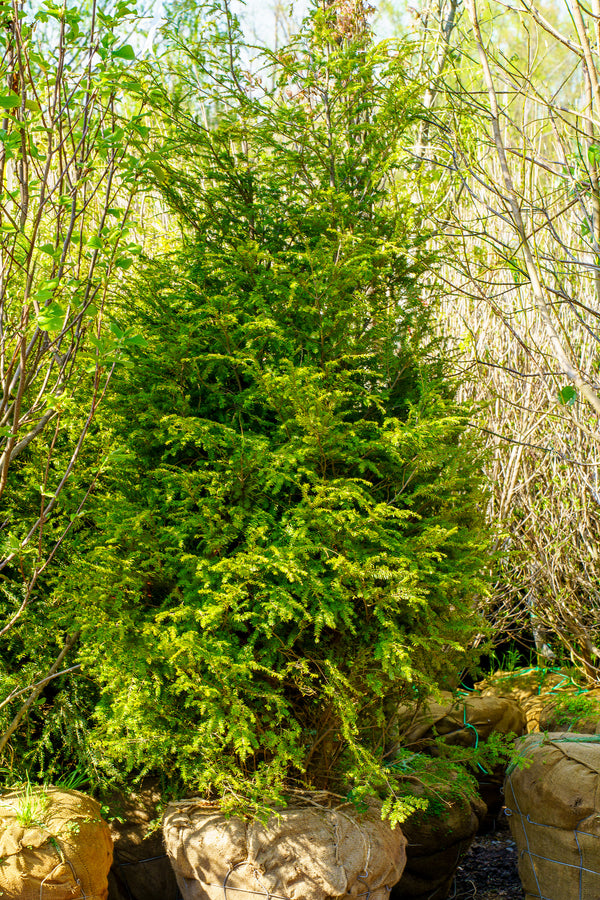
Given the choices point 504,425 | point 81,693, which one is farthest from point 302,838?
point 504,425

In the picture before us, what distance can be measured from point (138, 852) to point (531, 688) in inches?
132

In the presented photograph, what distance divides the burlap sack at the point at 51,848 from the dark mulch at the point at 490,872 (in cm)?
231

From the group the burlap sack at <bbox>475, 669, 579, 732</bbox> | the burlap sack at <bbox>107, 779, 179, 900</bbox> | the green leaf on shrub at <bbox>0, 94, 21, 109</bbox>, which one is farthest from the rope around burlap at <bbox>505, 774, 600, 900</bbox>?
the green leaf on shrub at <bbox>0, 94, 21, 109</bbox>

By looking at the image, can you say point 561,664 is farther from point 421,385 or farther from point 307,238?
point 307,238

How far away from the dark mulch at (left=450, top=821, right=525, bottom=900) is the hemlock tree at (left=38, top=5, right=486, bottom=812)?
1.53 metres

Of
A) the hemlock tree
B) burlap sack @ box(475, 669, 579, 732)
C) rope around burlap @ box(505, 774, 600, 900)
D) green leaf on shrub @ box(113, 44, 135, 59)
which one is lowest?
rope around burlap @ box(505, 774, 600, 900)

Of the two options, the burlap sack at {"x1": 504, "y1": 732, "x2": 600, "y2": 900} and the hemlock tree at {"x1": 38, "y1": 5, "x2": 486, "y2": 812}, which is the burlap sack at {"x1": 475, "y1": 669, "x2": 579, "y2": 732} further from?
the hemlock tree at {"x1": 38, "y1": 5, "x2": 486, "y2": 812}

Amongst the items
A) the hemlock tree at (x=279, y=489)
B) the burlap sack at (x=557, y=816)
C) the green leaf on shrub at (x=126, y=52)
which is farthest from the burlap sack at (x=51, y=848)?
the green leaf on shrub at (x=126, y=52)

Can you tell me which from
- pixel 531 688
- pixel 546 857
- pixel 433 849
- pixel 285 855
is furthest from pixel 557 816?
pixel 531 688

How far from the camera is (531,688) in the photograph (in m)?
5.68

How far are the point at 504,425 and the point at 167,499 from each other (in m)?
2.92

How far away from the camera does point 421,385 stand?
323 centimetres

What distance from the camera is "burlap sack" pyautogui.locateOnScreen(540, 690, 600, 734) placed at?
447cm

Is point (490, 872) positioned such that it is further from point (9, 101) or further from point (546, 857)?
point (9, 101)
